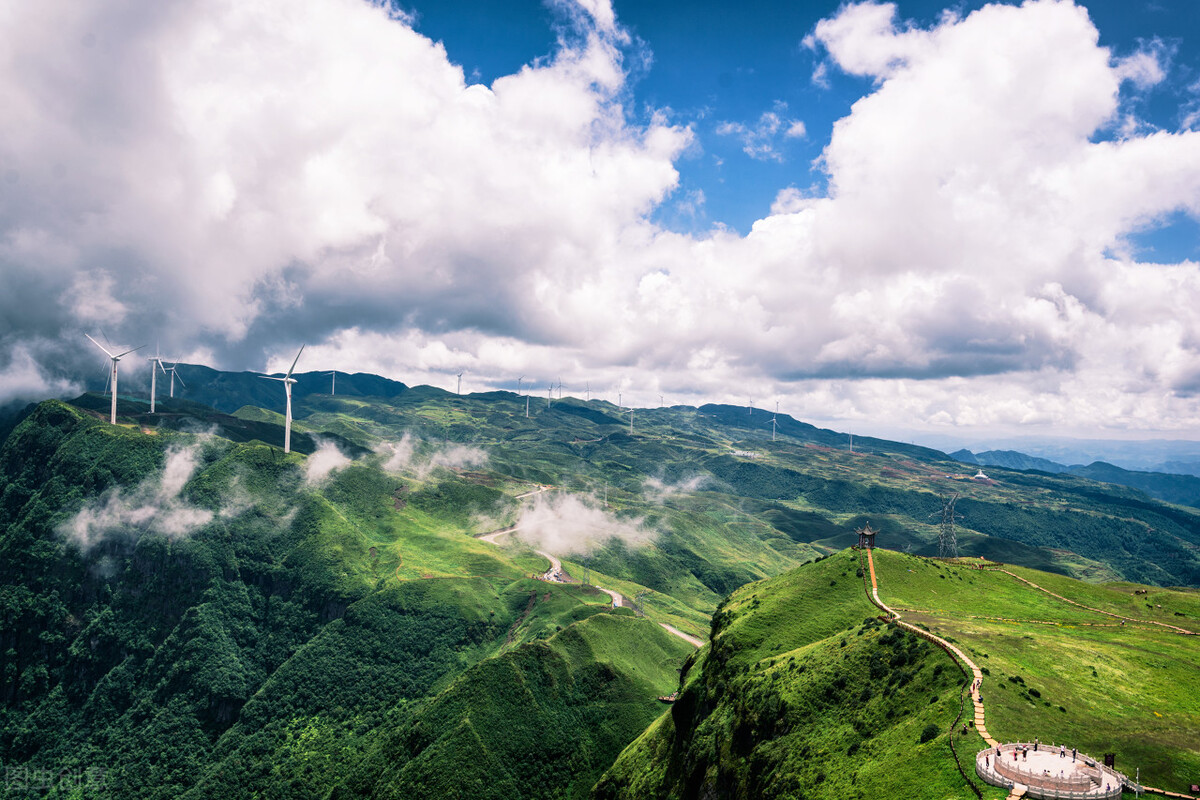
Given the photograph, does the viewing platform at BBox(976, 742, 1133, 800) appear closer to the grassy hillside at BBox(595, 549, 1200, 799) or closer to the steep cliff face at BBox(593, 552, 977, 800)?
the grassy hillside at BBox(595, 549, 1200, 799)

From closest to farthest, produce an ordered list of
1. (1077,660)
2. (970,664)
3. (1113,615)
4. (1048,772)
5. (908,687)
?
(1048,772)
(970,664)
(908,687)
(1077,660)
(1113,615)

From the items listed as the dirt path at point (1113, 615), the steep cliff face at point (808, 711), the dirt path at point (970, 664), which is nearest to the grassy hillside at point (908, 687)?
the steep cliff face at point (808, 711)

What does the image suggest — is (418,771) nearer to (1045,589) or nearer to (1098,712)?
(1098,712)

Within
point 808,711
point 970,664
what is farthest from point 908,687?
point 808,711

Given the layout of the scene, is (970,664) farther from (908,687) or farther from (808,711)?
(808,711)

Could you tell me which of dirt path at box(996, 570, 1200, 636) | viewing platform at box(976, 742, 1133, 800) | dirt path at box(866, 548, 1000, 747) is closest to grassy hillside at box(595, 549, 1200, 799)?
dirt path at box(996, 570, 1200, 636)

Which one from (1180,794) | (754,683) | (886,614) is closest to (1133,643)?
(886,614)

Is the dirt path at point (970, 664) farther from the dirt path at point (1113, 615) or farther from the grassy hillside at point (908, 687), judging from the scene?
the dirt path at point (1113, 615)
